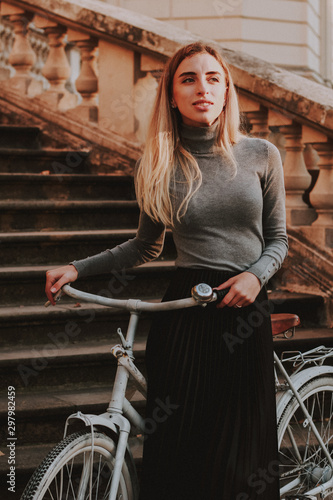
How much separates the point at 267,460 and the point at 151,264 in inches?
80.7

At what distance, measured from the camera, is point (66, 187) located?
15.8 ft

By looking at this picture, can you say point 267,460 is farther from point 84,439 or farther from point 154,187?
point 154,187

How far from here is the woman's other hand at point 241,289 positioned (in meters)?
2.05

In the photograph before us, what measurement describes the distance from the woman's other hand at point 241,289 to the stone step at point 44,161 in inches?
117

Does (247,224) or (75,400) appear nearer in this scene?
(247,224)

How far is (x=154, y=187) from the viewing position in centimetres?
224

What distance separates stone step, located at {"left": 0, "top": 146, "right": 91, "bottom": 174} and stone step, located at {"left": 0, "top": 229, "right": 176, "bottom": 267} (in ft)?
2.51

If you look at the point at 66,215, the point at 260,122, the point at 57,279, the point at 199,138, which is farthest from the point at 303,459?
the point at 66,215

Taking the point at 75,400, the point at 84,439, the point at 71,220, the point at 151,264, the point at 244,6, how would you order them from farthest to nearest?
the point at 244,6 → the point at 71,220 → the point at 151,264 → the point at 75,400 → the point at 84,439

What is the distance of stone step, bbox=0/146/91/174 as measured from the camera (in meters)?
4.96

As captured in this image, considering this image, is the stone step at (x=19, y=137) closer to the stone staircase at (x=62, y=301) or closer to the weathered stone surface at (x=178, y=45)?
the stone staircase at (x=62, y=301)

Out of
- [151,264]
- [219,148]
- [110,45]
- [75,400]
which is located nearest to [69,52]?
[110,45]

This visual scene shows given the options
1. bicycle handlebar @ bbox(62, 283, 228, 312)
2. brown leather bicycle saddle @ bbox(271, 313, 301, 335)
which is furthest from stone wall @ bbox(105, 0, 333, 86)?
bicycle handlebar @ bbox(62, 283, 228, 312)

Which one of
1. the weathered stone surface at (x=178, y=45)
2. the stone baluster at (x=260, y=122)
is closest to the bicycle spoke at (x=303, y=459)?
the weathered stone surface at (x=178, y=45)
